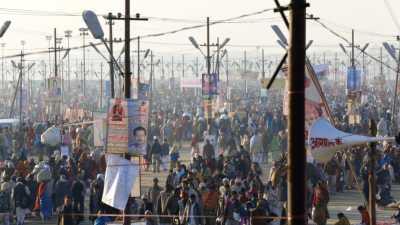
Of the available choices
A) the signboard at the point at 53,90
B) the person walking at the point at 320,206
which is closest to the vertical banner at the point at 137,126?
the person walking at the point at 320,206

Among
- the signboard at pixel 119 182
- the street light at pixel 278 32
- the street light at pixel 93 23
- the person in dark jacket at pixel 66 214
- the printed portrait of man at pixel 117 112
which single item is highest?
the street light at pixel 278 32

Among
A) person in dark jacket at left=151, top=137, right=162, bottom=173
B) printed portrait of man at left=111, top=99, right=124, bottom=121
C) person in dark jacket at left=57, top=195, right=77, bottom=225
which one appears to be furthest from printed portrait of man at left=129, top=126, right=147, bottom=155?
person in dark jacket at left=151, top=137, right=162, bottom=173

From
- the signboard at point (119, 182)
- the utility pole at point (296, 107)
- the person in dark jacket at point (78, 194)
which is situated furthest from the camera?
the person in dark jacket at point (78, 194)

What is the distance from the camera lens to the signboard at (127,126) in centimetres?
2114

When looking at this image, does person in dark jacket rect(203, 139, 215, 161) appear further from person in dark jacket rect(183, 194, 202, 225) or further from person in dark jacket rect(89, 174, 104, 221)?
person in dark jacket rect(183, 194, 202, 225)

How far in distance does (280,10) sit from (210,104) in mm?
29608

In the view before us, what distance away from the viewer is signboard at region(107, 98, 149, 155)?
21141 millimetres

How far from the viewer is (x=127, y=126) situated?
21.0m

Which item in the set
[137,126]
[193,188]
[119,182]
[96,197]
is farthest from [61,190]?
[119,182]

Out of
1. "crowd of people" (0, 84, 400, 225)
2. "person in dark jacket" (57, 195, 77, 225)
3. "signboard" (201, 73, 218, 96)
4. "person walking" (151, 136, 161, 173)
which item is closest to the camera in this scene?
"crowd of people" (0, 84, 400, 225)

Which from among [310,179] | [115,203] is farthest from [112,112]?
[310,179]

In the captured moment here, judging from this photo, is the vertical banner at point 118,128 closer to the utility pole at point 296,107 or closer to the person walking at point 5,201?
the person walking at point 5,201

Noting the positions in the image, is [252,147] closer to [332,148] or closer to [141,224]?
[141,224]

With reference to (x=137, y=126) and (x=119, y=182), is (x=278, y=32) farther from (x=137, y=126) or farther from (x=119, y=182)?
(x=119, y=182)
